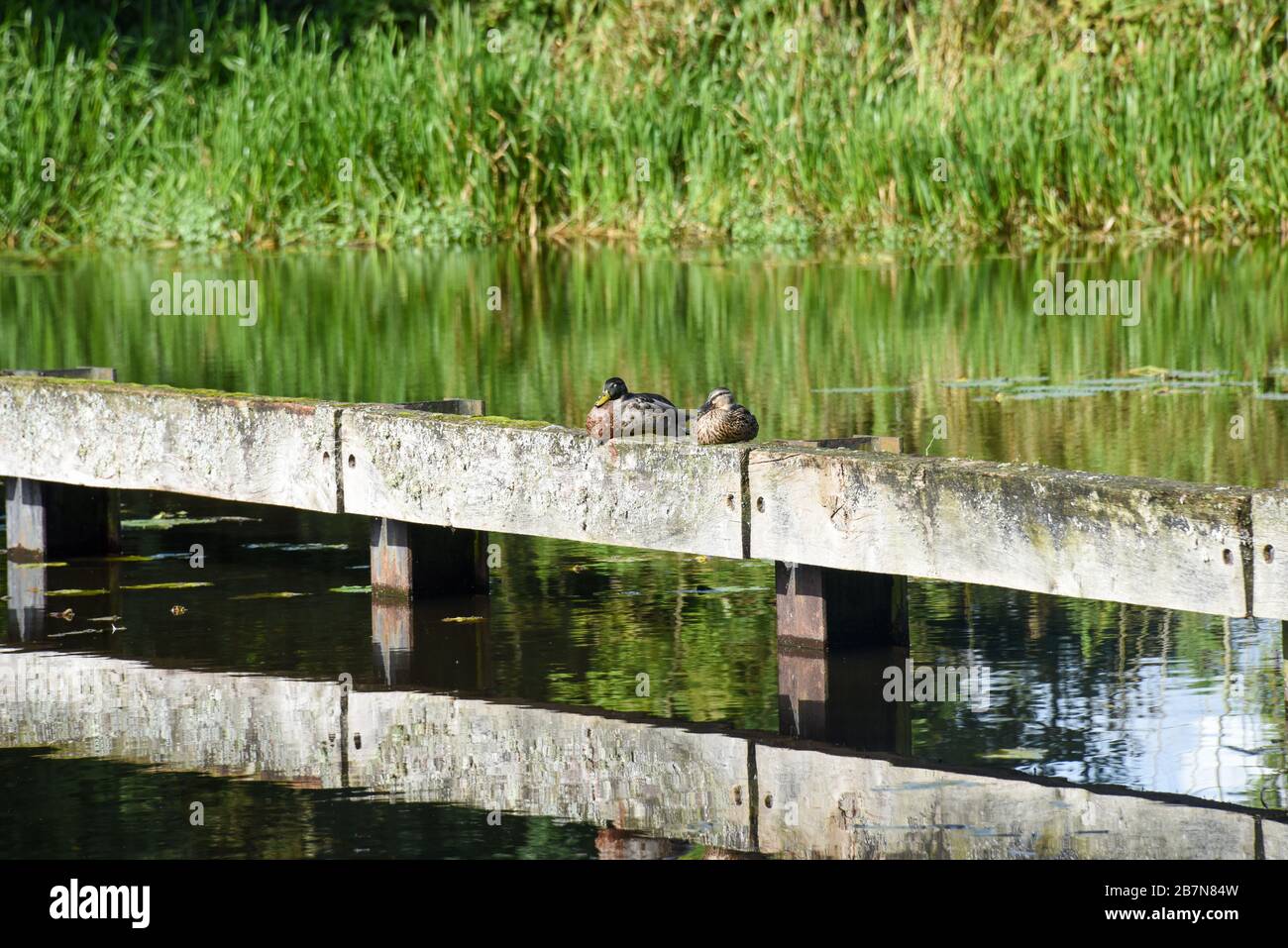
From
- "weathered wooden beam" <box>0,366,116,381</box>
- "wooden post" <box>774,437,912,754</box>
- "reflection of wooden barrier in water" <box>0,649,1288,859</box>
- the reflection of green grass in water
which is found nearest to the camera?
"reflection of wooden barrier in water" <box>0,649,1288,859</box>

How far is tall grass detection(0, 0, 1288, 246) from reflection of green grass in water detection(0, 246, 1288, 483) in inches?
40.9

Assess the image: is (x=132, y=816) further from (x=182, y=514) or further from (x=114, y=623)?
(x=182, y=514)

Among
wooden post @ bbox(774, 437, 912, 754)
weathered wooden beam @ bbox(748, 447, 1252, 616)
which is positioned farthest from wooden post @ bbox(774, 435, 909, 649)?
weathered wooden beam @ bbox(748, 447, 1252, 616)

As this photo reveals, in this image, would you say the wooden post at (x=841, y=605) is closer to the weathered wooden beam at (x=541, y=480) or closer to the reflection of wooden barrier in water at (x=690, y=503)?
the reflection of wooden barrier in water at (x=690, y=503)

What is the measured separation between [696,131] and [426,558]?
16966 mm

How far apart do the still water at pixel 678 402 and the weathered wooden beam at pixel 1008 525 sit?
1.61 feet

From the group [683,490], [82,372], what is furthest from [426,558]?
[82,372]

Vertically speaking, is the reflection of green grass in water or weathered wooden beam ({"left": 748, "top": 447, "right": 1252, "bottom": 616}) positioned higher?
the reflection of green grass in water

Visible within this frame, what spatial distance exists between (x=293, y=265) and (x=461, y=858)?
19.0 metres

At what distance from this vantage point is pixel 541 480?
9.27 m

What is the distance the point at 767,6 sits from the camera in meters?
28.3

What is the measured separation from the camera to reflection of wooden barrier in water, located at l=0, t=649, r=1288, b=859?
682cm

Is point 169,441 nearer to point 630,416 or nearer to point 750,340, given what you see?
point 630,416

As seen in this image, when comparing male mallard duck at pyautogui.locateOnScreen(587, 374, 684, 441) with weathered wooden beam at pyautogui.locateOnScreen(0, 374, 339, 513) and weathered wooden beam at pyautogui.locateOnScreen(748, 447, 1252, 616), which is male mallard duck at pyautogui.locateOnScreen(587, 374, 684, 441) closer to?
weathered wooden beam at pyautogui.locateOnScreen(748, 447, 1252, 616)
